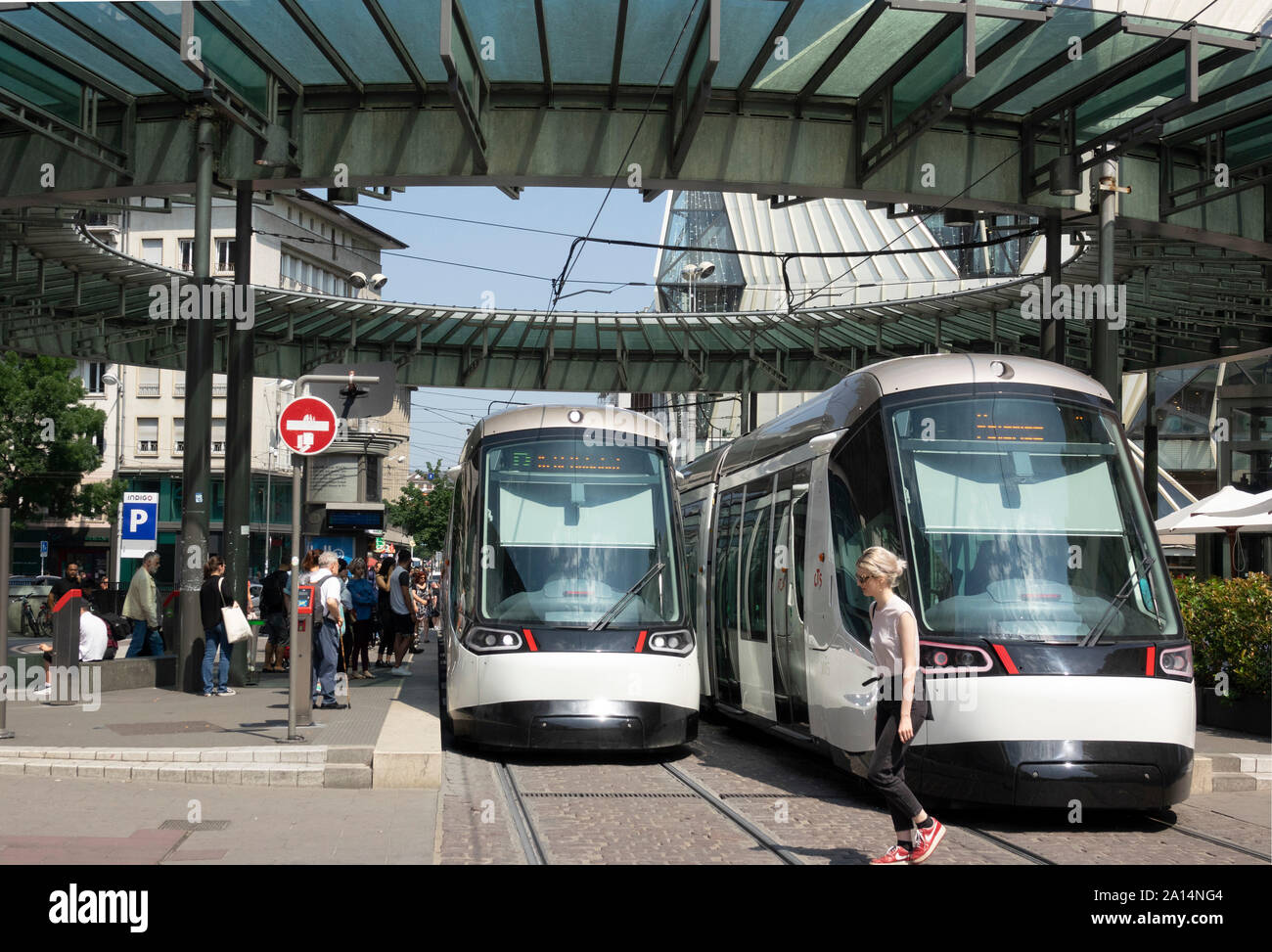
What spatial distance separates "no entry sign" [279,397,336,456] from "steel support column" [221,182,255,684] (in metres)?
4.51

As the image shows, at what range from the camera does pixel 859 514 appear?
10695mm

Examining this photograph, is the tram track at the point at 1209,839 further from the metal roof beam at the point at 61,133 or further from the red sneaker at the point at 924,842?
the metal roof beam at the point at 61,133

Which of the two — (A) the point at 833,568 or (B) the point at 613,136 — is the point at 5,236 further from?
(A) the point at 833,568

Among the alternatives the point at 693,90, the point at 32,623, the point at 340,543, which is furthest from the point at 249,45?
the point at 340,543

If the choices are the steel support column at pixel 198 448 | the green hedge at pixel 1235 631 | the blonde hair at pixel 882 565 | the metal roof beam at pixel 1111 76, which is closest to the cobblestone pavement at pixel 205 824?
the blonde hair at pixel 882 565

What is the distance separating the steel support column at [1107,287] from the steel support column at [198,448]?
376 inches

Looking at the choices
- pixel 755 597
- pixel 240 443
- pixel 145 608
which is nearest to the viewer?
pixel 755 597

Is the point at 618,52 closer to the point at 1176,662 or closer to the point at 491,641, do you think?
the point at 491,641

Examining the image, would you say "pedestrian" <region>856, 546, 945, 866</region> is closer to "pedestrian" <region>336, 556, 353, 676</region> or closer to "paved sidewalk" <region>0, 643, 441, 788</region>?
"paved sidewalk" <region>0, 643, 441, 788</region>

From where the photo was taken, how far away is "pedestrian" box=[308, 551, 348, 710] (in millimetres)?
14906

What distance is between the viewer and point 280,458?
71.4 m

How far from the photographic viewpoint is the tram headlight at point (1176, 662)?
9578mm

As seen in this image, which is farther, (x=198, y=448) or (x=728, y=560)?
(x=198, y=448)

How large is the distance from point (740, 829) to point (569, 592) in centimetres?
389
